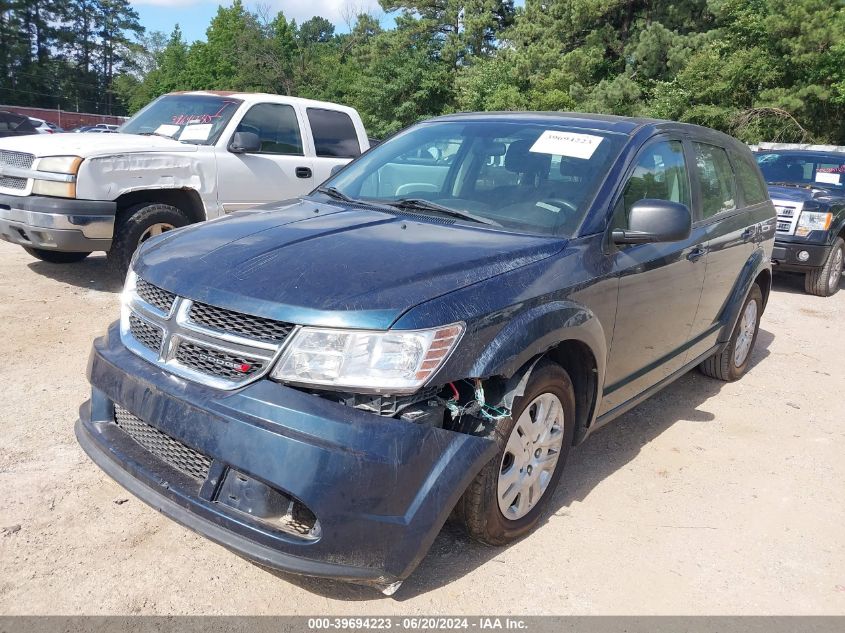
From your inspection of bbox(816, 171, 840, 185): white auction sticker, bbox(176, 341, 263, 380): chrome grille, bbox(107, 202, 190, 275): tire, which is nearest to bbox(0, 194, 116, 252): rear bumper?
bbox(107, 202, 190, 275): tire

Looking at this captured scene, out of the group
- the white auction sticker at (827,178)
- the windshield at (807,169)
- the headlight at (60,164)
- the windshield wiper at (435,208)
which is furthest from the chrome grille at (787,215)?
the headlight at (60,164)

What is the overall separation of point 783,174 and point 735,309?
5904mm

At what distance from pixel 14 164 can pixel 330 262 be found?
494cm

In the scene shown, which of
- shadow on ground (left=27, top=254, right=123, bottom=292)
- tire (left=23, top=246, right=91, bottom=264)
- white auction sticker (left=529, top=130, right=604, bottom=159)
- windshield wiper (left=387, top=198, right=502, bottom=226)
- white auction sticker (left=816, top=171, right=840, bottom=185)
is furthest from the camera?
white auction sticker (left=816, top=171, right=840, bottom=185)

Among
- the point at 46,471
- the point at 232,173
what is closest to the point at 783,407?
the point at 46,471

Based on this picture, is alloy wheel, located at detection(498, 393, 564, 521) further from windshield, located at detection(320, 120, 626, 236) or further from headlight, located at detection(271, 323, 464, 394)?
windshield, located at detection(320, 120, 626, 236)

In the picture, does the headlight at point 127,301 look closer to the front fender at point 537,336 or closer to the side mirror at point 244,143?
the front fender at point 537,336

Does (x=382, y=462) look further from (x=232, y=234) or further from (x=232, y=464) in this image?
(x=232, y=234)

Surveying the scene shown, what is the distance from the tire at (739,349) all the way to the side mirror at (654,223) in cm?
213

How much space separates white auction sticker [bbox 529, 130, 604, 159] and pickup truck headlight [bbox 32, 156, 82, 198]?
4129mm

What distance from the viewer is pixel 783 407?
4.85 meters

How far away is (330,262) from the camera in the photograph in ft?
8.32

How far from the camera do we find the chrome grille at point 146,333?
8.48 ft

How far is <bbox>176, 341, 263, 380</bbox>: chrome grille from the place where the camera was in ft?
7.56
